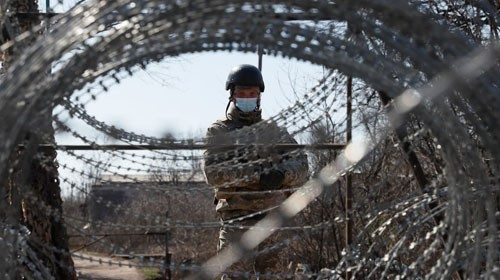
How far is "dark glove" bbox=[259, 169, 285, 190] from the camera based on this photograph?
7363 millimetres

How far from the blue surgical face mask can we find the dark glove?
463 mm

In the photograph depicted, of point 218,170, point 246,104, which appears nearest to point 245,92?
point 246,104

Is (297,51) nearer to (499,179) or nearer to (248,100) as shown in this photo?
(499,179)

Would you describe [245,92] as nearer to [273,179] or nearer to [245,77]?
[245,77]

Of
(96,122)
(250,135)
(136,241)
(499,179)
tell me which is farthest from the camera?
(136,241)

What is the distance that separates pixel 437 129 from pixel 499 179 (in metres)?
0.91

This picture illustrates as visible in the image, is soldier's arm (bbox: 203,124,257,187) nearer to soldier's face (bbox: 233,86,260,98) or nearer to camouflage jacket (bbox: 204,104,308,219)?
camouflage jacket (bbox: 204,104,308,219)

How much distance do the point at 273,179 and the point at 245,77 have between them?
30.6 inches

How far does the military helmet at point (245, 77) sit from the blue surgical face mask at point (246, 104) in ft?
0.48

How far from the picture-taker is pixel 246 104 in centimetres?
739

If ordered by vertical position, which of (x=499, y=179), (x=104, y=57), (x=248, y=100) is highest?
(x=248, y=100)

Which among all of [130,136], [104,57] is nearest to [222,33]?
[104,57]

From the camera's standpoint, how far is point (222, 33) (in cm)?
377

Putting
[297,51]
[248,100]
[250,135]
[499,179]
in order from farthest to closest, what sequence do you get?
[248,100] < [250,135] < [499,179] < [297,51]
